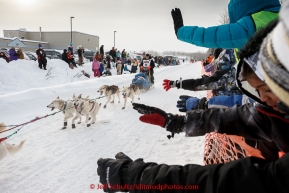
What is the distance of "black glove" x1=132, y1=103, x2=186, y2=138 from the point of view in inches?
50.8

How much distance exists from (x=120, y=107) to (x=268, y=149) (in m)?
5.39

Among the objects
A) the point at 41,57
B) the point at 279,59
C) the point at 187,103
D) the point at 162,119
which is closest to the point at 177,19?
the point at 187,103

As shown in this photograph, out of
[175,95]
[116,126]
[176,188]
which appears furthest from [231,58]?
[175,95]

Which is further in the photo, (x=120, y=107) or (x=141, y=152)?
(x=120, y=107)

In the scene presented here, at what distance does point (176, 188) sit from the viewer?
0.72 metres

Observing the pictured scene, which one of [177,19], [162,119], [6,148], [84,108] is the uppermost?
[177,19]

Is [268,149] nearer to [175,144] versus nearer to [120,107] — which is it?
[175,144]

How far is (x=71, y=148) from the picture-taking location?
11.1 feet

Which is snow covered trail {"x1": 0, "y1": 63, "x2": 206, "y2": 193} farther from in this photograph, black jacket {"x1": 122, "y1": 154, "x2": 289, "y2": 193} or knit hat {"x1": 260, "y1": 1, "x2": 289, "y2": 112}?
knit hat {"x1": 260, "y1": 1, "x2": 289, "y2": 112}

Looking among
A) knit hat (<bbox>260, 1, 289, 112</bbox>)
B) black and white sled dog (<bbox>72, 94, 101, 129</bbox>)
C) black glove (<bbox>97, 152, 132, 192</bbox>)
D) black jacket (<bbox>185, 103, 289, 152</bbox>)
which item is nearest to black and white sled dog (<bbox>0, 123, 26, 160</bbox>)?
black and white sled dog (<bbox>72, 94, 101, 129</bbox>)

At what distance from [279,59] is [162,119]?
2.68ft

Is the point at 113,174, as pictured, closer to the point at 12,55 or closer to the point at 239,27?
the point at 239,27

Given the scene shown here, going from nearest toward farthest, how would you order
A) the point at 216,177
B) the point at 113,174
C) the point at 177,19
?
the point at 216,177
the point at 113,174
the point at 177,19

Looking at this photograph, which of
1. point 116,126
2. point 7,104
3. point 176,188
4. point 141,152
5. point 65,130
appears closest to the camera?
point 176,188
